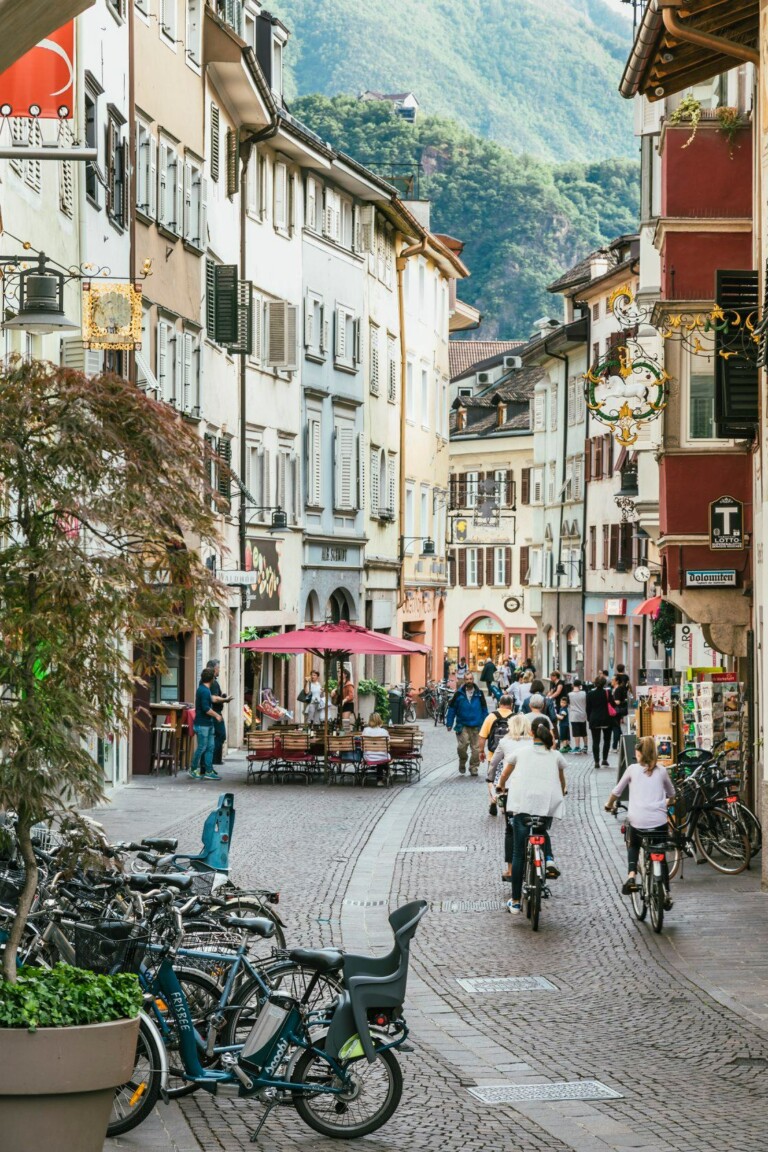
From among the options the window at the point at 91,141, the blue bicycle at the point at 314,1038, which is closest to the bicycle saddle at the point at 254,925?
the blue bicycle at the point at 314,1038

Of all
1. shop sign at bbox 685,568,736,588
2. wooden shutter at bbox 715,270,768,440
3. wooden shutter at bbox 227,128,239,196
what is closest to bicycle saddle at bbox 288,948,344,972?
wooden shutter at bbox 715,270,768,440

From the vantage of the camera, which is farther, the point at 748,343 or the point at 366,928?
the point at 748,343

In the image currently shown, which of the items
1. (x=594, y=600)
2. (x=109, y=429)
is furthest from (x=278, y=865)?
(x=594, y=600)

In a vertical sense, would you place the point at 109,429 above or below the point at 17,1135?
above

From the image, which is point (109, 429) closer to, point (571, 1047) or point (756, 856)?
point (571, 1047)

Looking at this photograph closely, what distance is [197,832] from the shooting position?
23.1m

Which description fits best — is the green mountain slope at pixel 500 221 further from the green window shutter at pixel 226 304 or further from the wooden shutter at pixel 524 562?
the green window shutter at pixel 226 304

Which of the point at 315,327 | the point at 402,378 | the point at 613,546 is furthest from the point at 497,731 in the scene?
the point at 613,546

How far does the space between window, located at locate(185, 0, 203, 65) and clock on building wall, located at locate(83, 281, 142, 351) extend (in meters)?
13.8

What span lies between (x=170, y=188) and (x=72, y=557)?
26941mm

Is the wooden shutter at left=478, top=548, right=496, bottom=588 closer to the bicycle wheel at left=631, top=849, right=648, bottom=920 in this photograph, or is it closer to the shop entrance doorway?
the shop entrance doorway

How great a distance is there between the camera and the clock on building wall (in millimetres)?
23859

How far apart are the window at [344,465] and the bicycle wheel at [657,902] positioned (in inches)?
1372

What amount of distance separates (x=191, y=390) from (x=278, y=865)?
18.2 meters
